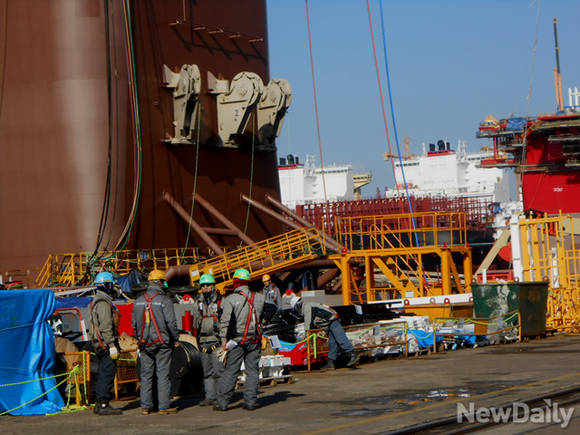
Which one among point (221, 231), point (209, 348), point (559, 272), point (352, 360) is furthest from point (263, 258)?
point (209, 348)

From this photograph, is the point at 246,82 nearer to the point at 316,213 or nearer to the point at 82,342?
the point at 82,342

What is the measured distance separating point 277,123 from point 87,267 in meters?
11.1

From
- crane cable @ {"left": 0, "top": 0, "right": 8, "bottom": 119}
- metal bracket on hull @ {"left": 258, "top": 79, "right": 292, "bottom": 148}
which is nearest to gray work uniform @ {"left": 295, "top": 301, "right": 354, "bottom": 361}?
crane cable @ {"left": 0, "top": 0, "right": 8, "bottom": 119}

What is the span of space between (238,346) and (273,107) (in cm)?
2403

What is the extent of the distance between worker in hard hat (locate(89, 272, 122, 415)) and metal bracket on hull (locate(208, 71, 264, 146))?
21073mm

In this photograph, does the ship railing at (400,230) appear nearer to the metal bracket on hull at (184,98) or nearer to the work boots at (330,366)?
the metal bracket on hull at (184,98)

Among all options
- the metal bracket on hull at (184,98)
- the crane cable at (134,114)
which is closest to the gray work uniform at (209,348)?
the crane cable at (134,114)

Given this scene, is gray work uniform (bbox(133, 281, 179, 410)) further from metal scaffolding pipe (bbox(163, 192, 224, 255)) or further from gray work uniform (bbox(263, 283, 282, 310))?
metal scaffolding pipe (bbox(163, 192, 224, 255))

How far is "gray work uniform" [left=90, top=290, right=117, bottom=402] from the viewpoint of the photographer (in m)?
11.9

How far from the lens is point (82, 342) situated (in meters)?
14.2

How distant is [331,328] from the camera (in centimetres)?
1689

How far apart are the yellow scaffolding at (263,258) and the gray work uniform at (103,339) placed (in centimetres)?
→ 1750

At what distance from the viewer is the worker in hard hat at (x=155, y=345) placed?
1167 centimetres

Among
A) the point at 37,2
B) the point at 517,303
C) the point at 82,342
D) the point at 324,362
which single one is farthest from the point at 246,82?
the point at 82,342
